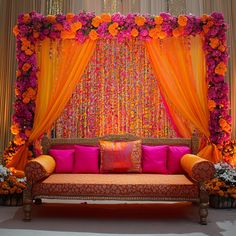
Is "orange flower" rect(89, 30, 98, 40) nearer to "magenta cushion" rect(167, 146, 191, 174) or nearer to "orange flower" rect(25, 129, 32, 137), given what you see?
"orange flower" rect(25, 129, 32, 137)

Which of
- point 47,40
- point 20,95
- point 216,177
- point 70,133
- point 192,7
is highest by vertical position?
point 192,7

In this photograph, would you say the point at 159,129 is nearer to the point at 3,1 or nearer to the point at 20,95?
the point at 20,95

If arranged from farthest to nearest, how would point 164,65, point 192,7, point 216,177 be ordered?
point 192,7 → point 164,65 → point 216,177

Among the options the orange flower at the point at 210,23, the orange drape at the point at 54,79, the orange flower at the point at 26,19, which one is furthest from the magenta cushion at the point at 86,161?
the orange flower at the point at 210,23

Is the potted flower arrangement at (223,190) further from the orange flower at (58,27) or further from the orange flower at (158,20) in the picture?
the orange flower at (58,27)

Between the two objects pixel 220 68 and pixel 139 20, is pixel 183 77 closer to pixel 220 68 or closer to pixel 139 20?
pixel 220 68

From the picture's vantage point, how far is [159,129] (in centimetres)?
523

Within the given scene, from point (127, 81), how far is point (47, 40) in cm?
133

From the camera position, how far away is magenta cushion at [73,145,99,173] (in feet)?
13.2

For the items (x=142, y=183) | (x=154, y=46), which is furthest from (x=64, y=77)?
(x=142, y=183)

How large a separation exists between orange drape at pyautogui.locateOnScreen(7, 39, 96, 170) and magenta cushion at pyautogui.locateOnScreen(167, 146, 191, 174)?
169 cm

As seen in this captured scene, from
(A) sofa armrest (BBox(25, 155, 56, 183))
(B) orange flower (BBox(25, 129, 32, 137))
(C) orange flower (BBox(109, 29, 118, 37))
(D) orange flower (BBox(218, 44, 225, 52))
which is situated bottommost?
(A) sofa armrest (BBox(25, 155, 56, 183))

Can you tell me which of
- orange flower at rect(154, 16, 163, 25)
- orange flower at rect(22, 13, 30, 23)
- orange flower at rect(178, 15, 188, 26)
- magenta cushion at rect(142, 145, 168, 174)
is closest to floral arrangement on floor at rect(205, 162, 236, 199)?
magenta cushion at rect(142, 145, 168, 174)

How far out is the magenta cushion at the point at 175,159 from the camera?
3.99 metres
